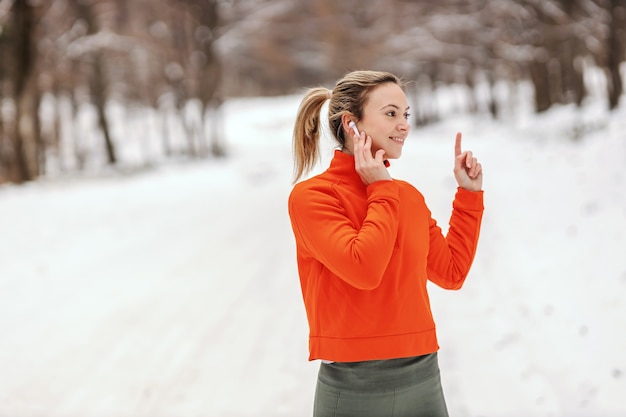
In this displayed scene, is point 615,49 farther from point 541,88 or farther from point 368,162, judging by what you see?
point 368,162

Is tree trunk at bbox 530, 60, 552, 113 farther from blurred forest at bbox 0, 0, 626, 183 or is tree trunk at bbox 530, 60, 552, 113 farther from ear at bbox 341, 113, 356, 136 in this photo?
ear at bbox 341, 113, 356, 136

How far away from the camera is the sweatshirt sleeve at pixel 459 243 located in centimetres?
204

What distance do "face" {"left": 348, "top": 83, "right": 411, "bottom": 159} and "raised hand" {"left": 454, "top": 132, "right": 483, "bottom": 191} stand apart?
0.81ft

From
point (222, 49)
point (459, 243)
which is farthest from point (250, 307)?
point (222, 49)

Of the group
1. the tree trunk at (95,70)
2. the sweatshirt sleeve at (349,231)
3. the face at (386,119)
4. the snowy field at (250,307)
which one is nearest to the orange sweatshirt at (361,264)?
the sweatshirt sleeve at (349,231)

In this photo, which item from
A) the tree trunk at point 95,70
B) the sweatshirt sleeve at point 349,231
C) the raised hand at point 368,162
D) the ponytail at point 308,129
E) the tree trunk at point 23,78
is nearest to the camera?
the sweatshirt sleeve at point 349,231

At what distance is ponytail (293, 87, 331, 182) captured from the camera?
6.43 feet

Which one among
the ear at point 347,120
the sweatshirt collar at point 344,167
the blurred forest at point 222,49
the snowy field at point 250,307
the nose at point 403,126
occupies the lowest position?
the snowy field at point 250,307

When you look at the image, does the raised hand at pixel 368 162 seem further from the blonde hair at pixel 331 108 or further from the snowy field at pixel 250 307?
the snowy field at pixel 250 307

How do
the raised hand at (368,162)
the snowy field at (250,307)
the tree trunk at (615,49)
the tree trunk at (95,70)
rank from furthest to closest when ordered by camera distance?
the tree trunk at (95,70)
the tree trunk at (615,49)
the snowy field at (250,307)
the raised hand at (368,162)

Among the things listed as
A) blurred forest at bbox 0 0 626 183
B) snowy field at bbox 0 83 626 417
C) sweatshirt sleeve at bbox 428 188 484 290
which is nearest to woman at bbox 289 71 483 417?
sweatshirt sleeve at bbox 428 188 484 290

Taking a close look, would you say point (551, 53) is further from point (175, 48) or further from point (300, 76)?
point (300, 76)

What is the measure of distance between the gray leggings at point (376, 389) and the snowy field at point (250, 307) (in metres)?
0.76

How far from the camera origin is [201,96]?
25.3m
